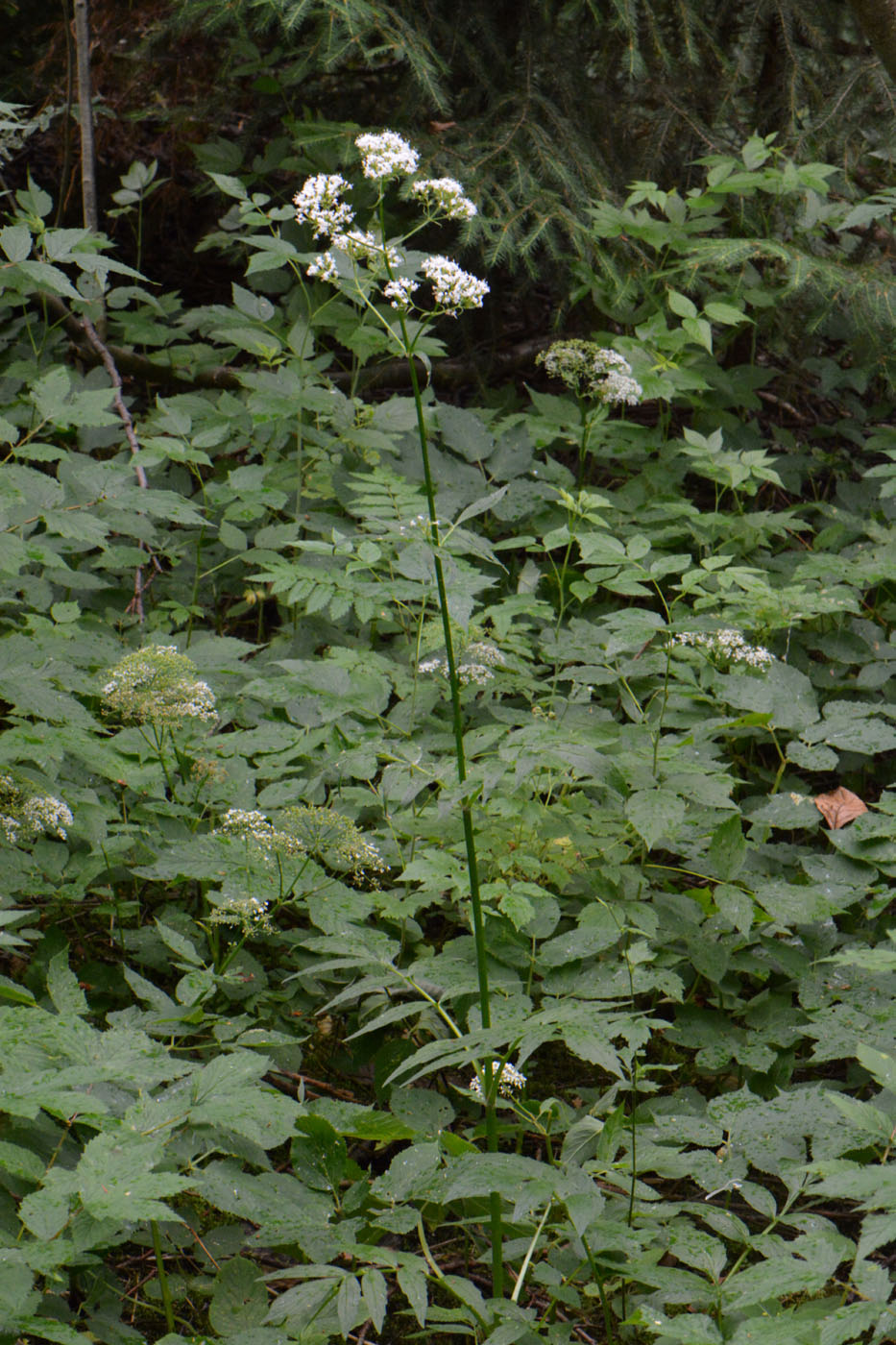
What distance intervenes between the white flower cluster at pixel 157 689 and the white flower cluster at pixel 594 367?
1.35 meters

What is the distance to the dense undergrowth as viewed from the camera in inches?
53.3

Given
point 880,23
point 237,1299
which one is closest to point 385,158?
point 237,1299

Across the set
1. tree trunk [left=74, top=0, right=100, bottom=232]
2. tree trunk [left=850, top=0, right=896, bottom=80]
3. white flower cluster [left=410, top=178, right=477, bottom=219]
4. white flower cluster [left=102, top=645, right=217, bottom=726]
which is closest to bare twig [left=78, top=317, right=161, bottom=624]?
tree trunk [left=74, top=0, right=100, bottom=232]

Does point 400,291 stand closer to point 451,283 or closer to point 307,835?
point 451,283

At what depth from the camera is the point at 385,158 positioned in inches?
55.1

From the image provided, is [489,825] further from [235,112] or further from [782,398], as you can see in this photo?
[235,112]

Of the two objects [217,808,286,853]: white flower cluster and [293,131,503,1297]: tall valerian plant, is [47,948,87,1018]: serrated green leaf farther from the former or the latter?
[293,131,503,1297]: tall valerian plant

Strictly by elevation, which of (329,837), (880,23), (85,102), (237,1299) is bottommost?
(237,1299)

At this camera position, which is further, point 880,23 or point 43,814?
point 880,23

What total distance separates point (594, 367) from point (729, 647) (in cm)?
86

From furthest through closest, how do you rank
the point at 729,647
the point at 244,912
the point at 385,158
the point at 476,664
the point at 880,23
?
the point at 880,23, the point at 729,647, the point at 476,664, the point at 244,912, the point at 385,158

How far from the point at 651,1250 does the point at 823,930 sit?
82 centimetres

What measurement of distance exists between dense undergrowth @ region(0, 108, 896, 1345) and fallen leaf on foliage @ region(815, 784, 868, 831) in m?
0.01

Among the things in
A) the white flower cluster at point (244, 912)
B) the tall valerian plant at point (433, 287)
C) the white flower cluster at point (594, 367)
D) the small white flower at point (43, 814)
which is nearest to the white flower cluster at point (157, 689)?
the small white flower at point (43, 814)
